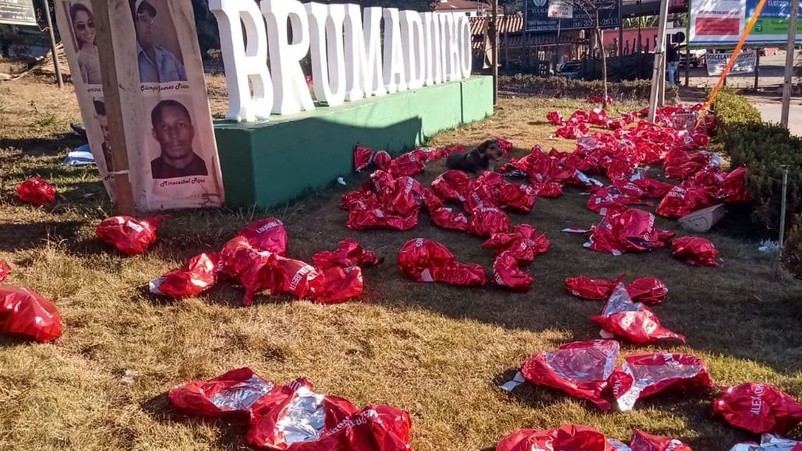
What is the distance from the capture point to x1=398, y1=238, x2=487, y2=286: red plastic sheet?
16.1ft

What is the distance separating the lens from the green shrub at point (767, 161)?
5.85 meters

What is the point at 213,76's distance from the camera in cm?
2220

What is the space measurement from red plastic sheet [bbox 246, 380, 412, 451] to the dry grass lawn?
17 cm

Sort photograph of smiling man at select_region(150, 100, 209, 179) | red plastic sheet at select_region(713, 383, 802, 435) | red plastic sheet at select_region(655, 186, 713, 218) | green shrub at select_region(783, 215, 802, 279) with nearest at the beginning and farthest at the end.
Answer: red plastic sheet at select_region(713, 383, 802, 435), green shrub at select_region(783, 215, 802, 279), photograph of smiling man at select_region(150, 100, 209, 179), red plastic sheet at select_region(655, 186, 713, 218)

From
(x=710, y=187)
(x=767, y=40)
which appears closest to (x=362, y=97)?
(x=710, y=187)

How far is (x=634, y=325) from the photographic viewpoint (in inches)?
159

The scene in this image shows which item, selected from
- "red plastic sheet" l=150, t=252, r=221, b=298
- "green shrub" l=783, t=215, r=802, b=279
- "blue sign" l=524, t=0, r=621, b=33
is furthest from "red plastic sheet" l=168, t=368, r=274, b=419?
"blue sign" l=524, t=0, r=621, b=33

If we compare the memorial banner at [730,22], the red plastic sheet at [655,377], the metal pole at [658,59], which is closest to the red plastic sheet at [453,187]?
the red plastic sheet at [655,377]

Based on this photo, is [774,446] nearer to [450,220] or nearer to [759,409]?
[759,409]

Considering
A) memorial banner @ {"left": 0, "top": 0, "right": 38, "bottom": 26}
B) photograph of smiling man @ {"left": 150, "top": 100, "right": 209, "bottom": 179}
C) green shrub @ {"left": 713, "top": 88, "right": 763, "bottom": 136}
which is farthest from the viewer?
memorial banner @ {"left": 0, "top": 0, "right": 38, "bottom": 26}

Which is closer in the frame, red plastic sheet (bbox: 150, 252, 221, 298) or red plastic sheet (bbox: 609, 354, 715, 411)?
red plastic sheet (bbox: 609, 354, 715, 411)

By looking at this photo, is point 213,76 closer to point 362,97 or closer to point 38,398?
Answer: point 362,97

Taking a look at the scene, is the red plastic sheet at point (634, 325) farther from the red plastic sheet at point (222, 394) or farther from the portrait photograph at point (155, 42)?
the portrait photograph at point (155, 42)

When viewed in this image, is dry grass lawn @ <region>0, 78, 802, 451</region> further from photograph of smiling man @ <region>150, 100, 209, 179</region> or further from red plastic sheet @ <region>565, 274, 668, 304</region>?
photograph of smiling man @ <region>150, 100, 209, 179</region>
